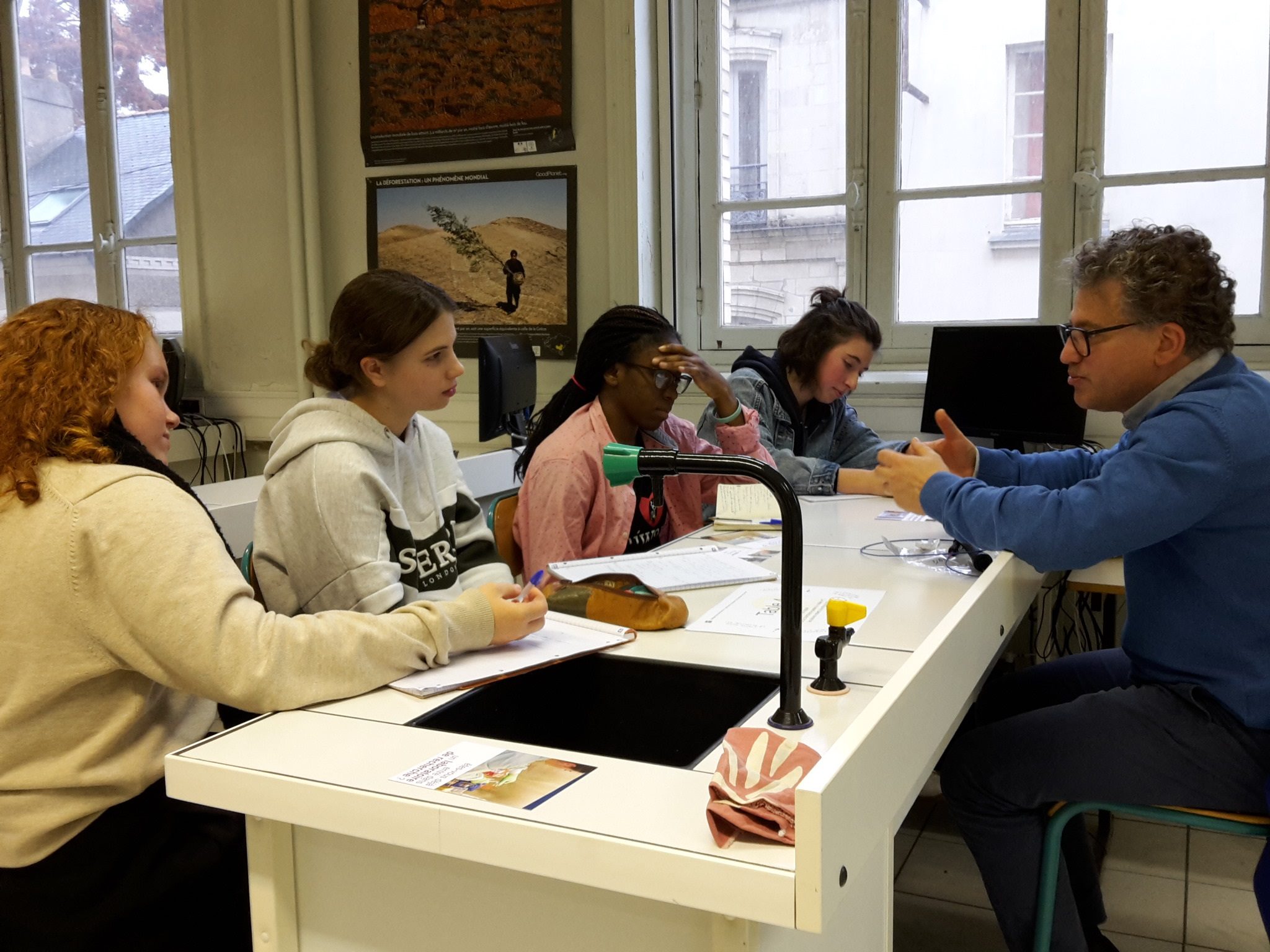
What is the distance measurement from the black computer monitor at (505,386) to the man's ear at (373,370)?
3.92ft

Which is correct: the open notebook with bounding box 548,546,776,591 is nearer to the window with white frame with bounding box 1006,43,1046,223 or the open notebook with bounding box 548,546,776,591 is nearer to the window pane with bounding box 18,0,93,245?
the window with white frame with bounding box 1006,43,1046,223

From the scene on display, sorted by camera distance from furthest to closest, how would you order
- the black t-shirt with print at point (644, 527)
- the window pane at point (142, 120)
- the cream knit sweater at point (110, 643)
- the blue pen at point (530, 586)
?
the window pane at point (142, 120) → the black t-shirt with print at point (644, 527) → the blue pen at point (530, 586) → the cream knit sweater at point (110, 643)

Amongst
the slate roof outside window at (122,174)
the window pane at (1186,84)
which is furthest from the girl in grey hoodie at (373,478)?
the slate roof outside window at (122,174)

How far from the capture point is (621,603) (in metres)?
1.54

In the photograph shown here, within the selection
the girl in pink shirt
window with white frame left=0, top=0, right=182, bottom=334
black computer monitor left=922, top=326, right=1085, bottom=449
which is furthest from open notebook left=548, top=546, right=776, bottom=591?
window with white frame left=0, top=0, right=182, bottom=334

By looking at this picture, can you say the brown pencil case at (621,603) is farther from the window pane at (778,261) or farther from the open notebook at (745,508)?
the window pane at (778,261)

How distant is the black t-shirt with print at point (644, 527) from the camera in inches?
91.9

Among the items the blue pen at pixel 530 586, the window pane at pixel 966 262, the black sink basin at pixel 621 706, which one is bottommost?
the black sink basin at pixel 621 706

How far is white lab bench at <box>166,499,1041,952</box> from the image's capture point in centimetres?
86

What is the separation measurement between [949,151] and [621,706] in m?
2.56

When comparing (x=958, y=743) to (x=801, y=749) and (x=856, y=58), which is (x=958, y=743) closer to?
(x=801, y=749)

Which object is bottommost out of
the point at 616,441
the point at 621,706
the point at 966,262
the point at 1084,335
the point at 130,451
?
the point at 621,706

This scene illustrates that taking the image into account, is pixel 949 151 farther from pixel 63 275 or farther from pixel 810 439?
pixel 63 275

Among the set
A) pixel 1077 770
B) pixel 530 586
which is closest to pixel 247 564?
pixel 530 586
